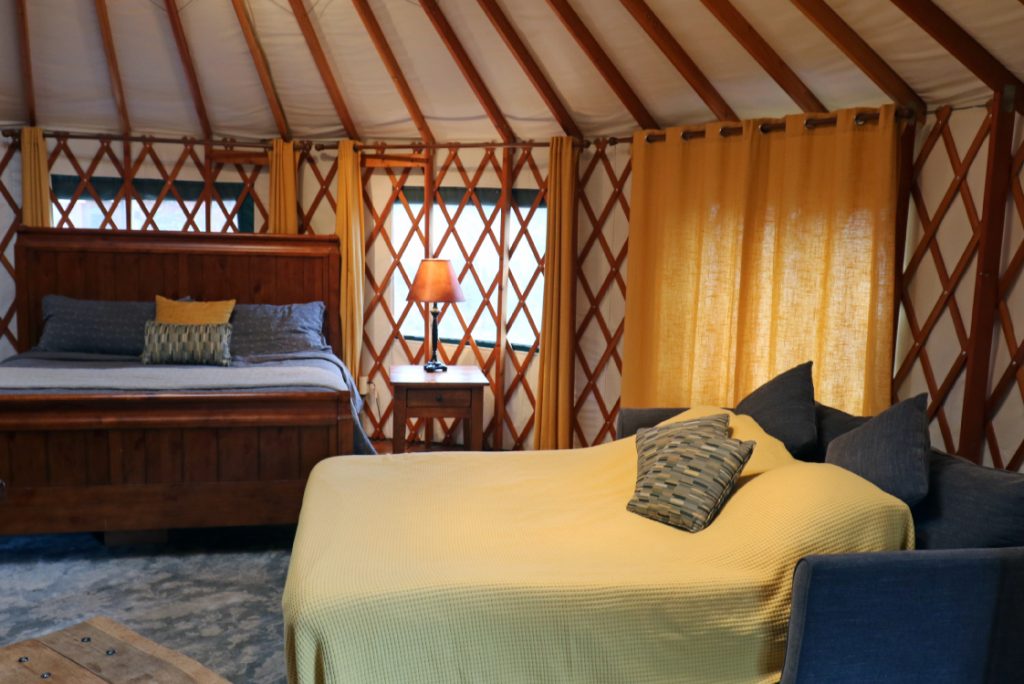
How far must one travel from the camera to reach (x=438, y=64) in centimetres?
432

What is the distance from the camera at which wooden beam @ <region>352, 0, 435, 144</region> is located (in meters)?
3.98

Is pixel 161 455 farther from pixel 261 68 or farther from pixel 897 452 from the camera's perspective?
pixel 897 452

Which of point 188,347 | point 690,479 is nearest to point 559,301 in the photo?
point 188,347

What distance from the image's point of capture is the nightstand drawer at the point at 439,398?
167 inches

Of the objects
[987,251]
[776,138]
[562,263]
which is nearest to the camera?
[987,251]

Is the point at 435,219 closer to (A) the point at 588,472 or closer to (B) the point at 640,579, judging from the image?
(A) the point at 588,472

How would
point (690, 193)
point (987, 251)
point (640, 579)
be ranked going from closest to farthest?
point (640, 579), point (987, 251), point (690, 193)

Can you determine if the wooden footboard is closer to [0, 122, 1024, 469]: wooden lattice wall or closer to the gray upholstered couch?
[0, 122, 1024, 469]: wooden lattice wall

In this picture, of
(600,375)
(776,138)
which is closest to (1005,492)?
(776,138)

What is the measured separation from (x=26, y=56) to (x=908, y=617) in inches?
185

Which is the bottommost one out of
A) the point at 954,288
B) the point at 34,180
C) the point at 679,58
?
the point at 954,288

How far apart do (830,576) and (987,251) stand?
1.95 meters

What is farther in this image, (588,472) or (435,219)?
(435,219)

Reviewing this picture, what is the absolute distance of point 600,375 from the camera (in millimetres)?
4570
